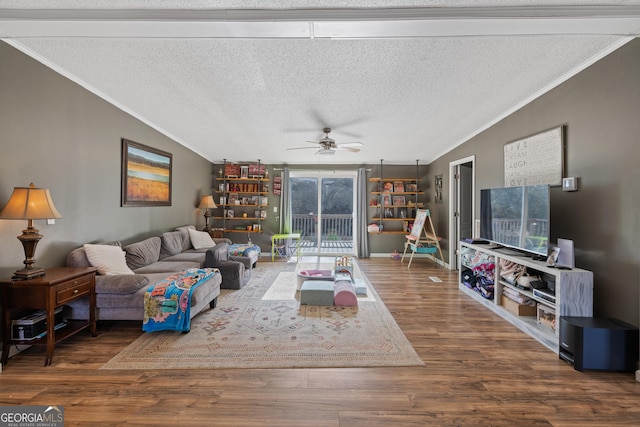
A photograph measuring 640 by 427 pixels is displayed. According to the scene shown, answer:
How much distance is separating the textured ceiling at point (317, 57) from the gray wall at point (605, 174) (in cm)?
23

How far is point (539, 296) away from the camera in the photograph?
8.92ft

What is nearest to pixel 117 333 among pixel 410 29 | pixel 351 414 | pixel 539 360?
pixel 351 414

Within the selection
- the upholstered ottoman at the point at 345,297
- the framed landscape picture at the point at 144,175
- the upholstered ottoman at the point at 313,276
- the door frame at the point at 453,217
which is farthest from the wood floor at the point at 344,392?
the door frame at the point at 453,217

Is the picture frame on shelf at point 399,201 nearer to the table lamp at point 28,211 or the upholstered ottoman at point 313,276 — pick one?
the upholstered ottoman at point 313,276

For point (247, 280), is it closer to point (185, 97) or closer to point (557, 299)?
point (185, 97)

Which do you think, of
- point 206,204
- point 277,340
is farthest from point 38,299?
point 206,204

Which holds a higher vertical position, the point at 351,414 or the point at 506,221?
the point at 506,221

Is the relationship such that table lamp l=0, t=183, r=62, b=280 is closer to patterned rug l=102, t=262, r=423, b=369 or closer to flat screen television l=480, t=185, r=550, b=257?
patterned rug l=102, t=262, r=423, b=369

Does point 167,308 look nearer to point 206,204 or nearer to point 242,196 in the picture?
point 206,204

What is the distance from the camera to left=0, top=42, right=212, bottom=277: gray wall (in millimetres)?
2311

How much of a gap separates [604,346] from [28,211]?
4.62 metres

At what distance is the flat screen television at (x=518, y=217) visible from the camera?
9.04 ft

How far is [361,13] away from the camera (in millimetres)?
1774

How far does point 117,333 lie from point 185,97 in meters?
2.68
